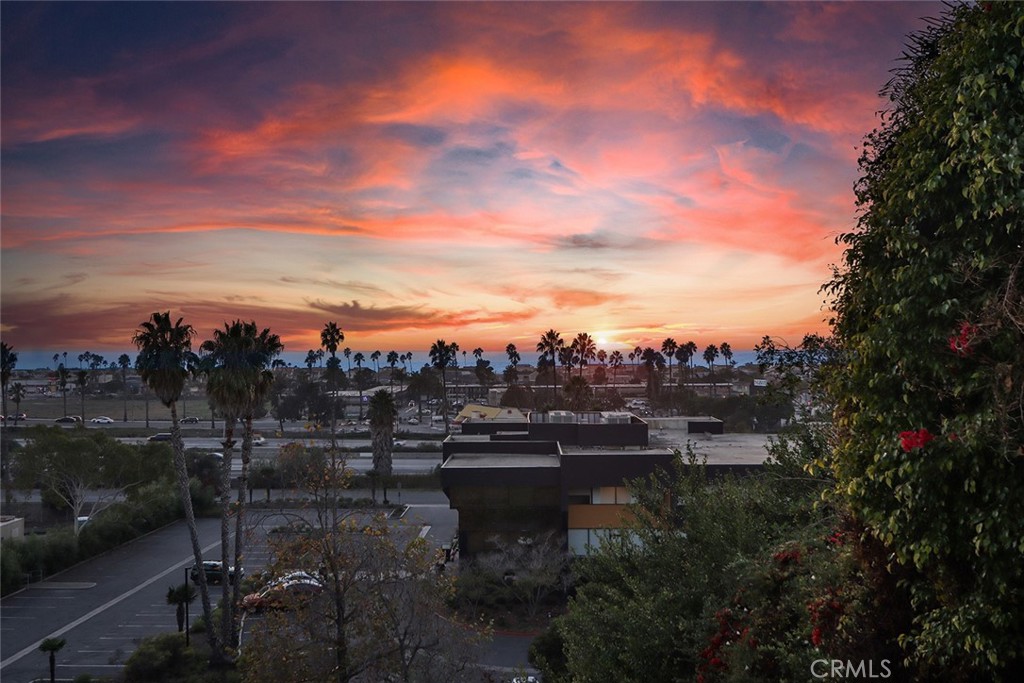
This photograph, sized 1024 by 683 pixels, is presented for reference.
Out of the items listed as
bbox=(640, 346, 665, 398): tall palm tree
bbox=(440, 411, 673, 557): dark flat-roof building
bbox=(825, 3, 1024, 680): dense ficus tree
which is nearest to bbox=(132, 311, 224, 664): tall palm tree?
bbox=(440, 411, 673, 557): dark flat-roof building

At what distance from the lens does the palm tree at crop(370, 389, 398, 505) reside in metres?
50.6

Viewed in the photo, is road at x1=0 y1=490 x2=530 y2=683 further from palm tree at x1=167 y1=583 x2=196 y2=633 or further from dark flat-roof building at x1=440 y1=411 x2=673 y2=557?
dark flat-roof building at x1=440 y1=411 x2=673 y2=557

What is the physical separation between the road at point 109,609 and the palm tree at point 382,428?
10844 mm

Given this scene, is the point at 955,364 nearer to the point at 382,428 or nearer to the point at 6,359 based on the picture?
the point at 382,428

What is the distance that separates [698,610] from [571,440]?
91.3ft

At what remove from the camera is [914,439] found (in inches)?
239

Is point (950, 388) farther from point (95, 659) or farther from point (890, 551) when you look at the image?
point (95, 659)

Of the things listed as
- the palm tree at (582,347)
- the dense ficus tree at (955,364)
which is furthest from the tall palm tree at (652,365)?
the dense ficus tree at (955,364)

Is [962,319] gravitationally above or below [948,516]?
above

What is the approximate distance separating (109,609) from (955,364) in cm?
3426

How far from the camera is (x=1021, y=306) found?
18.5 feet

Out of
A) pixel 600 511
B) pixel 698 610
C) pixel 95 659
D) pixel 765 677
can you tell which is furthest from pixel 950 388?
pixel 95 659

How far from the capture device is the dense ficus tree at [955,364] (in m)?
5.70

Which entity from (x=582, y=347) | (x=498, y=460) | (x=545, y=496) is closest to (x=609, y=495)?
(x=545, y=496)
